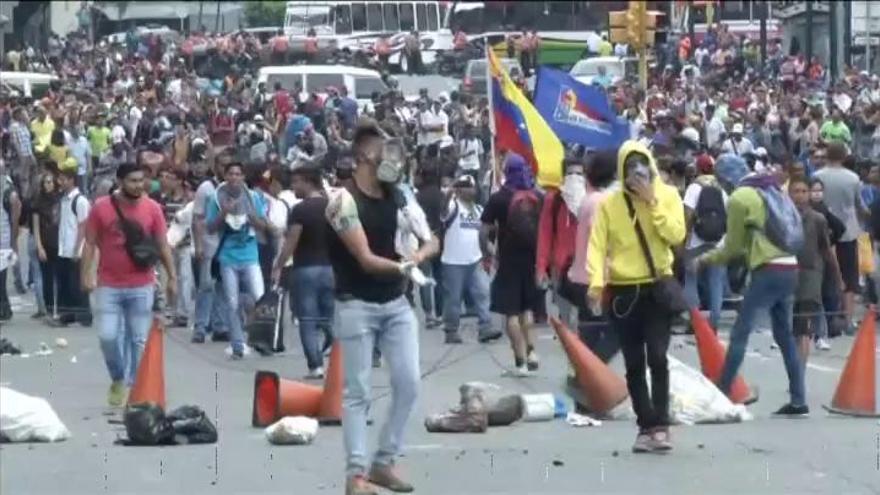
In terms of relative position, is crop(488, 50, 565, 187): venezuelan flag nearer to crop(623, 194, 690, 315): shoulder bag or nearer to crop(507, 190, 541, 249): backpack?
crop(507, 190, 541, 249): backpack

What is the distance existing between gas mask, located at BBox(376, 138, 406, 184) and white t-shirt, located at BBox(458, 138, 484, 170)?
816 inches

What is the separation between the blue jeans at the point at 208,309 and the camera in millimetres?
20484

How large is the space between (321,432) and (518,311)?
4.04m

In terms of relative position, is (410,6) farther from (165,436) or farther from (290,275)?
(165,436)

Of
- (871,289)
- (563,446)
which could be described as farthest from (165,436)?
(871,289)

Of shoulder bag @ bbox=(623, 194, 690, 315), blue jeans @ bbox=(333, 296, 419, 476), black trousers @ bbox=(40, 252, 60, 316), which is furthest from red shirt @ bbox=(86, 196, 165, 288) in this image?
black trousers @ bbox=(40, 252, 60, 316)

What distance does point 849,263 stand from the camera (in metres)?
21.6

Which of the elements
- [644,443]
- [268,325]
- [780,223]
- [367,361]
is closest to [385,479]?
[367,361]

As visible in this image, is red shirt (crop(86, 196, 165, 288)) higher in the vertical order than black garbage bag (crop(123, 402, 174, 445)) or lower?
higher

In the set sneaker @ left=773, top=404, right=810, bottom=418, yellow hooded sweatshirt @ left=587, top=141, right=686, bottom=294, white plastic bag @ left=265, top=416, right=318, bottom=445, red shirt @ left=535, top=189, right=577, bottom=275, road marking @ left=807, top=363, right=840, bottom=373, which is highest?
yellow hooded sweatshirt @ left=587, top=141, right=686, bottom=294

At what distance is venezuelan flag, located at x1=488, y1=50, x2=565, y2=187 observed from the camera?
Answer: 19312mm

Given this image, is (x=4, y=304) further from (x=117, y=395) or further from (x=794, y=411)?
(x=794, y=411)

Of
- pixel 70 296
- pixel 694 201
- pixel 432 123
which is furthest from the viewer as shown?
pixel 432 123

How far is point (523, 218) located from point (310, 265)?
5.51 feet
